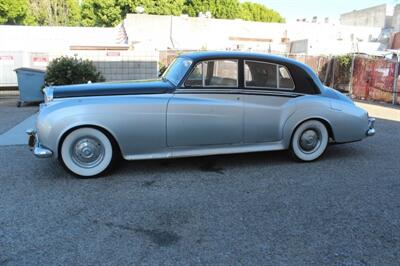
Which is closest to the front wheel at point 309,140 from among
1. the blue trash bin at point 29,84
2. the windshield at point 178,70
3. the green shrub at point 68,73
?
the windshield at point 178,70

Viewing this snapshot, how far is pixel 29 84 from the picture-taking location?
11.9m

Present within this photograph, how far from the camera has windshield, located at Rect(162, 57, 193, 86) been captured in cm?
546

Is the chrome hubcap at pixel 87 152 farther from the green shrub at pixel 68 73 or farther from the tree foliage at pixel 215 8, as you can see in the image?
the tree foliage at pixel 215 8

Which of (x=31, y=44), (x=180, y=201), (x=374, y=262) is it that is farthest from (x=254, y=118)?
(x=31, y=44)

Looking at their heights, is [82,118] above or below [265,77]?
below

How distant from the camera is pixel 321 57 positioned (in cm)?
2034

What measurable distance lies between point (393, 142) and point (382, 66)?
29.4 ft

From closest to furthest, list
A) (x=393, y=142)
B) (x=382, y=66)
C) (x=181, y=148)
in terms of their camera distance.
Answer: (x=181, y=148), (x=393, y=142), (x=382, y=66)

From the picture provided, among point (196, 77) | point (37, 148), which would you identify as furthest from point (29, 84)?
point (196, 77)

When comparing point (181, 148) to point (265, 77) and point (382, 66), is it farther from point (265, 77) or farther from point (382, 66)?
point (382, 66)

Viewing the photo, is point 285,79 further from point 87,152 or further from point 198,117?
point 87,152

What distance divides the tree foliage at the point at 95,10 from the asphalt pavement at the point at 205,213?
37.7 metres

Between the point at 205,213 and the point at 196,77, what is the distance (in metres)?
2.05

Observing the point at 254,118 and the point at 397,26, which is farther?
the point at 397,26
